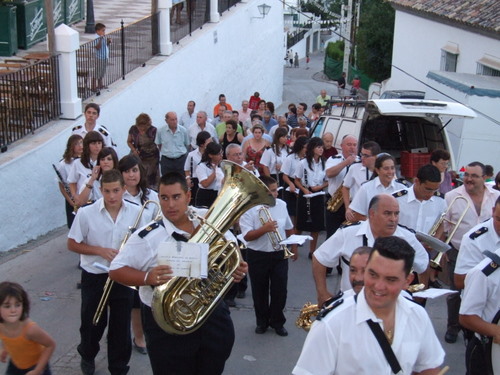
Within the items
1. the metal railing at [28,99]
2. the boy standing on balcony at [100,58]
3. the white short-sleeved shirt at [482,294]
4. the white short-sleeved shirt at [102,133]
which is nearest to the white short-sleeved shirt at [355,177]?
the white short-sleeved shirt at [102,133]

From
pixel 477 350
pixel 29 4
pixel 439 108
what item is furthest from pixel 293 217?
pixel 29 4

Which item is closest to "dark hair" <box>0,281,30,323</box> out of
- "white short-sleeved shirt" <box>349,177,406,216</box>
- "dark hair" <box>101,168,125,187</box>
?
"dark hair" <box>101,168,125,187</box>

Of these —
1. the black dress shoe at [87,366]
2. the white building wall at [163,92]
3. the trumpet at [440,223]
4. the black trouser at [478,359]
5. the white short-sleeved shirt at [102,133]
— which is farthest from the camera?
the white building wall at [163,92]

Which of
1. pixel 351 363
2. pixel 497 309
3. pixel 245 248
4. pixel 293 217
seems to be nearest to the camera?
pixel 351 363

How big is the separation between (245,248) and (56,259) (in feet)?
10.4

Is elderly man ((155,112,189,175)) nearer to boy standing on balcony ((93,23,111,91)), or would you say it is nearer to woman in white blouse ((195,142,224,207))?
boy standing on balcony ((93,23,111,91))

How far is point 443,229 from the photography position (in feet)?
23.7

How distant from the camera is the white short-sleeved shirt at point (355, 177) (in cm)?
861

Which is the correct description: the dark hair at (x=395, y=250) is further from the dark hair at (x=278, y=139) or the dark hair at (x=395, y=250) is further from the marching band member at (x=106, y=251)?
the dark hair at (x=278, y=139)

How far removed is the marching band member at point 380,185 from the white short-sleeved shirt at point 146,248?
8.79 feet

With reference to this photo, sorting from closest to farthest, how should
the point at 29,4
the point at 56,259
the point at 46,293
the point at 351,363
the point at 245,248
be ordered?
1. the point at 351,363
2. the point at 245,248
3. the point at 46,293
4. the point at 56,259
5. the point at 29,4

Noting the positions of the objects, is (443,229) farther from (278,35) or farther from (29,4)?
(278,35)

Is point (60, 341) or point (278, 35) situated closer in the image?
point (60, 341)

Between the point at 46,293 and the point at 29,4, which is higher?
the point at 29,4
